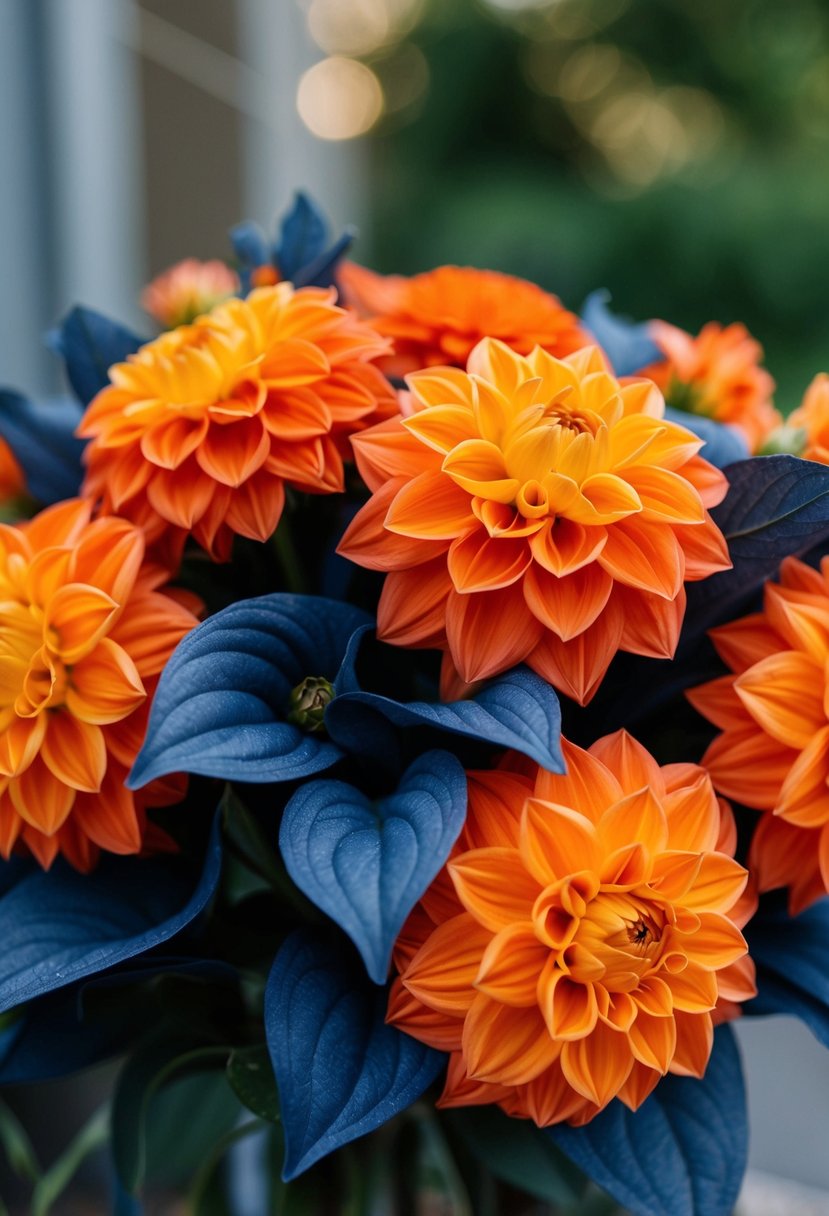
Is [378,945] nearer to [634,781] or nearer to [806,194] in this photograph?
[634,781]

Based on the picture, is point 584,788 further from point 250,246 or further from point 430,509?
point 250,246

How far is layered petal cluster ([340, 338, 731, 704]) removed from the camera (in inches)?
10.6

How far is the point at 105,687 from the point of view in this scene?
0.28m

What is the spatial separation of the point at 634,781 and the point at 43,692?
16cm

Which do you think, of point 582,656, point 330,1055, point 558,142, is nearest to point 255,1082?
point 330,1055

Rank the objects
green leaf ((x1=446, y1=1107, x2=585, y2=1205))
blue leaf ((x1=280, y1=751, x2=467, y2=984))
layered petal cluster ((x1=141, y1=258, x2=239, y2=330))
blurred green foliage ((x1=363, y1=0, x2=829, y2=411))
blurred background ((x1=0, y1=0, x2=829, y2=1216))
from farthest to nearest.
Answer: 1. blurred green foliage ((x1=363, y1=0, x2=829, y2=411))
2. blurred background ((x1=0, y1=0, x2=829, y2=1216))
3. layered petal cluster ((x1=141, y1=258, x2=239, y2=330))
4. green leaf ((x1=446, y1=1107, x2=585, y2=1205))
5. blue leaf ((x1=280, y1=751, x2=467, y2=984))

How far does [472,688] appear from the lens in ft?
0.94

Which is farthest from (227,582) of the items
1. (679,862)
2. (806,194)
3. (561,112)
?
(561,112)

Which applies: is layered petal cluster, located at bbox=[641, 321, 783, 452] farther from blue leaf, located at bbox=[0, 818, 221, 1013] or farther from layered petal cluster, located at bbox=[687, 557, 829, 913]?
blue leaf, located at bbox=[0, 818, 221, 1013]

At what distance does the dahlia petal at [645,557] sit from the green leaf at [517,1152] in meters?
0.19

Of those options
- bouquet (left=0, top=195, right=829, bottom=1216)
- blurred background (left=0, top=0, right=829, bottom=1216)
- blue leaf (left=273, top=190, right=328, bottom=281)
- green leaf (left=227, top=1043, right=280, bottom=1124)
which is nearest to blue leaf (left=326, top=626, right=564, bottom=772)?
bouquet (left=0, top=195, right=829, bottom=1216)

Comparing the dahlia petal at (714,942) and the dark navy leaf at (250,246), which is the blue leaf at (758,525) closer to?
the dahlia petal at (714,942)

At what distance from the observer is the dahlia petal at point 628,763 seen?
268 mm

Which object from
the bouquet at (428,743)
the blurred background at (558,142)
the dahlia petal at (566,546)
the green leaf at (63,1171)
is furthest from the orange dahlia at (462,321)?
the blurred background at (558,142)
